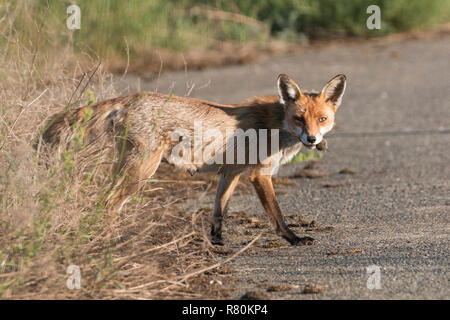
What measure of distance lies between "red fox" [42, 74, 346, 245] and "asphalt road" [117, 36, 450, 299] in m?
0.31

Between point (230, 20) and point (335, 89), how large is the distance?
10.3 m


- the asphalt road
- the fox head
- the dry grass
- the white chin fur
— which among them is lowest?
the asphalt road

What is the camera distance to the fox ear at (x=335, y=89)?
21.6 feet

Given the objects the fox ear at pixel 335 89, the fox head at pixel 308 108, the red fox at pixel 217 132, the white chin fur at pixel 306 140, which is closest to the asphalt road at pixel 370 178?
the red fox at pixel 217 132

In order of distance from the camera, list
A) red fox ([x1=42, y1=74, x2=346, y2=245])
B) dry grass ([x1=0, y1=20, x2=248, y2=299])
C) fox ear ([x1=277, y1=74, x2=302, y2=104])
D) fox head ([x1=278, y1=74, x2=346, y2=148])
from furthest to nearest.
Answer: fox ear ([x1=277, y1=74, x2=302, y2=104])
fox head ([x1=278, y1=74, x2=346, y2=148])
red fox ([x1=42, y1=74, x2=346, y2=245])
dry grass ([x1=0, y1=20, x2=248, y2=299])

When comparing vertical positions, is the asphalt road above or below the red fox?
below

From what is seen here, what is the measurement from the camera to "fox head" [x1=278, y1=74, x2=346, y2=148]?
6395 millimetres

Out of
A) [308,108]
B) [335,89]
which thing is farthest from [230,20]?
[308,108]

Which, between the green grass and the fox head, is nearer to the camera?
the fox head

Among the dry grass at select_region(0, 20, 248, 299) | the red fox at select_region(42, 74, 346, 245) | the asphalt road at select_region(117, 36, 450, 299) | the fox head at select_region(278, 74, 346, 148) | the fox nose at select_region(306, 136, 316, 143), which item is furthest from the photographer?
the fox head at select_region(278, 74, 346, 148)

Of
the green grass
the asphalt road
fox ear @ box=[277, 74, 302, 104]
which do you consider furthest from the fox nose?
the green grass

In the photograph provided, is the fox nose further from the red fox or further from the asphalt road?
the asphalt road

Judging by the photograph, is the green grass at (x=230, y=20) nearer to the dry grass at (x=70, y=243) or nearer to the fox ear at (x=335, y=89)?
the fox ear at (x=335, y=89)

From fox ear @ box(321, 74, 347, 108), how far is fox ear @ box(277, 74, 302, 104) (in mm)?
275
